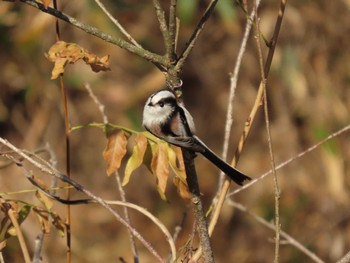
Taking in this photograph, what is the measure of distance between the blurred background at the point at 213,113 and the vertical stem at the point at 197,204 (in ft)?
10.3

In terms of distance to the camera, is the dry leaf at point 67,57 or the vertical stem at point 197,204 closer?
the vertical stem at point 197,204

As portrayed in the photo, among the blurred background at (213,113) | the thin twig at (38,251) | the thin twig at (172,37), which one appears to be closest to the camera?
the thin twig at (172,37)

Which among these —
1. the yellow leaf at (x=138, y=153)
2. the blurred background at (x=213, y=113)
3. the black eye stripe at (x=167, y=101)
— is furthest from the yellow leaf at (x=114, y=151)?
the blurred background at (x=213, y=113)

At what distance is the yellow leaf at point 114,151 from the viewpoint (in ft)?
5.13

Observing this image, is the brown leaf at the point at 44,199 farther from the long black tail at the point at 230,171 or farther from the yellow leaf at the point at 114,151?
the long black tail at the point at 230,171

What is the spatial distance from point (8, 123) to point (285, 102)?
6.66ft

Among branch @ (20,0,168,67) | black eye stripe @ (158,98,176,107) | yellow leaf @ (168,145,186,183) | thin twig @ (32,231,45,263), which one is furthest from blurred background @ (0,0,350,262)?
branch @ (20,0,168,67)

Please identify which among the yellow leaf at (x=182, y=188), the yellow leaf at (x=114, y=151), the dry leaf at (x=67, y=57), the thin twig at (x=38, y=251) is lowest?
the thin twig at (x=38, y=251)

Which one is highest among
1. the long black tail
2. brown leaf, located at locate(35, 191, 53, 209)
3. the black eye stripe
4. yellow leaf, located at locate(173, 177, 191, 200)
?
the black eye stripe

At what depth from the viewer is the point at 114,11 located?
477 centimetres

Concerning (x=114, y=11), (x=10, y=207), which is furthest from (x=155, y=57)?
(x=114, y=11)

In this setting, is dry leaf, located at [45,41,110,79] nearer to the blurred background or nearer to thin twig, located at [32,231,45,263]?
thin twig, located at [32,231,45,263]

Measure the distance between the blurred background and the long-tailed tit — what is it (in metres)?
2.97

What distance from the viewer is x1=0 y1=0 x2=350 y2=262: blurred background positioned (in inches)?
189
